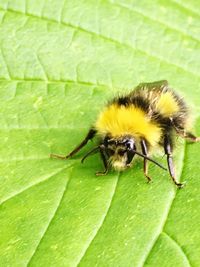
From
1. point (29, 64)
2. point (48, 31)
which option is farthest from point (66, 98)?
point (48, 31)

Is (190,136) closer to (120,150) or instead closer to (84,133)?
(120,150)

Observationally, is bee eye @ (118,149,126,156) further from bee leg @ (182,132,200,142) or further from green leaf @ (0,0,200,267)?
bee leg @ (182,132,200,142)

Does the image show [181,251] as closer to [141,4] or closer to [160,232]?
[160,232]

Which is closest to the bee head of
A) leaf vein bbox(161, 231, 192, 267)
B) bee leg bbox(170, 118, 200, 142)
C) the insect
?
the insect

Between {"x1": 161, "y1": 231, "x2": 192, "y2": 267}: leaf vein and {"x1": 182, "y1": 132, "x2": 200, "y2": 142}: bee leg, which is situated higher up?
{"x1": 182, "y1": 132, "x2": 200, "y2": 142}: bee leg

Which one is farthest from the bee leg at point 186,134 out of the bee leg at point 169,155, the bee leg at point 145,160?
the bee leg at point 145,160

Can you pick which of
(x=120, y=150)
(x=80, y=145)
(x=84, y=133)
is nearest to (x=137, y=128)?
(x=120, y=150)

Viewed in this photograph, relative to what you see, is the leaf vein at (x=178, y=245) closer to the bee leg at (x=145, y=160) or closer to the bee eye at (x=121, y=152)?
the bee leg at (x=145, y=160)
